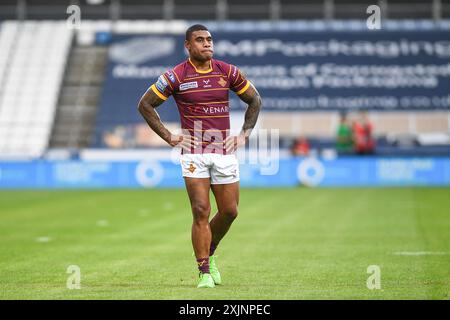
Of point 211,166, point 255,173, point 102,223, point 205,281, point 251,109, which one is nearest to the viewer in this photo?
point 205,281

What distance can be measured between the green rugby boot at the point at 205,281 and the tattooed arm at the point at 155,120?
135 centimetres

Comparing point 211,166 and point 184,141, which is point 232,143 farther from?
point 184,141

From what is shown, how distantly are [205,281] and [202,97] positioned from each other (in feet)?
6.25

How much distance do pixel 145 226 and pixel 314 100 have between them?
28.2m

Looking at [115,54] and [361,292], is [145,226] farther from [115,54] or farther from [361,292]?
[115,54]

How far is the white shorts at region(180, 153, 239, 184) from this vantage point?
34.9 ft

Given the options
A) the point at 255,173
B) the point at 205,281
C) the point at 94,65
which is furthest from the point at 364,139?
the point at 205,281

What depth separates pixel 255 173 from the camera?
36750mm

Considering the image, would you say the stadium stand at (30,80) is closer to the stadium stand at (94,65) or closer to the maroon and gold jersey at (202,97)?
the stadium stand at (94,65)

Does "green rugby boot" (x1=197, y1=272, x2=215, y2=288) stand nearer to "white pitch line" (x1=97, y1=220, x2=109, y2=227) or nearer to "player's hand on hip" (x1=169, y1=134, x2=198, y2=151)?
"player's hand on hip" (x1=169, y1=134, x2=198, y2=151)

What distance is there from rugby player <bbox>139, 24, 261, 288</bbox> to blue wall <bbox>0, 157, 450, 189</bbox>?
2563 centimetres

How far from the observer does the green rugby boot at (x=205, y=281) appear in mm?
10289

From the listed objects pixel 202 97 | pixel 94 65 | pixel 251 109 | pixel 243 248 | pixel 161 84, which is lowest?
pixel 243 248

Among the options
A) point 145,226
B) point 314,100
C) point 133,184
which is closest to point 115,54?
point 314,100
